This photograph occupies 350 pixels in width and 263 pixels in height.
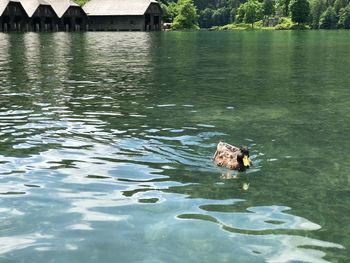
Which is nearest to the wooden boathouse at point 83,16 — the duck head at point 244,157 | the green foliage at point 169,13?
the green foliage at point 169,13

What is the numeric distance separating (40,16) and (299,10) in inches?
3961

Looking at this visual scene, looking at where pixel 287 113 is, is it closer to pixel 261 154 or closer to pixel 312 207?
pixel 261 154

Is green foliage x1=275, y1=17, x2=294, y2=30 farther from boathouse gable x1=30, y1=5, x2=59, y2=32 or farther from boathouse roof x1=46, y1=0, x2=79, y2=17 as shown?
boathouse gable x1=30, y1=5, x2=59, y2=32

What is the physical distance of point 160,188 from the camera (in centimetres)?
1027

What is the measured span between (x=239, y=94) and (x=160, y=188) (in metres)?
13.4

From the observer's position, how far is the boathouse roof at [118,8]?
127m

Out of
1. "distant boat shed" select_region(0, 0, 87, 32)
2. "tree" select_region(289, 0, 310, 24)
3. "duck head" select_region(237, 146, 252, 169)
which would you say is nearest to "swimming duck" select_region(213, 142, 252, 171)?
"duck head" select_region(237, 146, 252, 169)

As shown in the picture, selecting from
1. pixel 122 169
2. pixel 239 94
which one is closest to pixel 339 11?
pixel 239 94

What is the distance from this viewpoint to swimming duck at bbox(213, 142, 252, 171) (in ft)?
36.4

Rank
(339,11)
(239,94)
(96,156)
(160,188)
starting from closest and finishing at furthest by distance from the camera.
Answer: (160,188), (96,156), (239,94), (339,11)

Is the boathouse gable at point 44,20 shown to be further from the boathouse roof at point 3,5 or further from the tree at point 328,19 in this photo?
the tree at point 328,19

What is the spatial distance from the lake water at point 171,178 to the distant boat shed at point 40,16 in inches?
3635

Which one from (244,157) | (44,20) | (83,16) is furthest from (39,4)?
(244,157)

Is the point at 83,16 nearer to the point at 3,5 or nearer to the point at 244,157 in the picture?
the point at 3,5
